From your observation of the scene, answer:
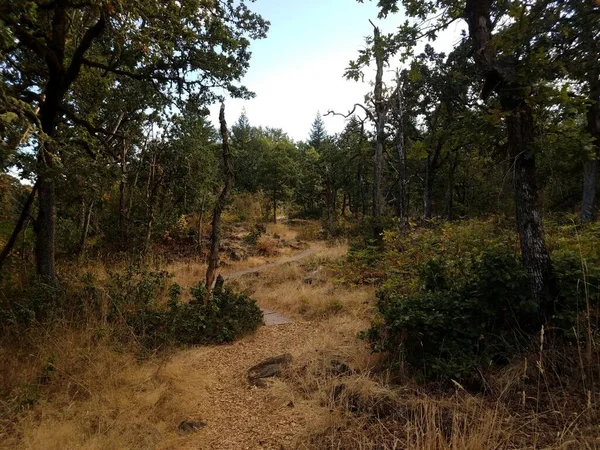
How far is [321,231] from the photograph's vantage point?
73.2 feet

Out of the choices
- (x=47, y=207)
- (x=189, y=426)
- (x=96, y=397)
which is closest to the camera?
(x=189, y=426)

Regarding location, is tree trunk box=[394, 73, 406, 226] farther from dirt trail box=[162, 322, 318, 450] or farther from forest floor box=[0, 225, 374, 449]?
dirt trail box=[162, 322, 318, 450]

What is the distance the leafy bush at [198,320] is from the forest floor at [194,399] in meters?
0.27

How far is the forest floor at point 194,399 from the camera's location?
3.05 m

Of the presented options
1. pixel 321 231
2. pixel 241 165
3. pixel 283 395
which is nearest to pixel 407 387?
pixel 283 395

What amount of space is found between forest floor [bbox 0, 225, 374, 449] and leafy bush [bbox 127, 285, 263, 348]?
10.5 inches

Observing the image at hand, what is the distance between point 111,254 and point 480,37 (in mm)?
12284

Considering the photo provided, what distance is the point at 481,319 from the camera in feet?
12.0

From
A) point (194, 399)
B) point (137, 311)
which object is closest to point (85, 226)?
point (137, 311)

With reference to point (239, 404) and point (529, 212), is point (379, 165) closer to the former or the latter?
point (529, 212)

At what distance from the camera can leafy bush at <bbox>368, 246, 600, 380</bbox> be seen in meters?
3.32

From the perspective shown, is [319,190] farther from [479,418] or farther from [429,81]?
[479,418]

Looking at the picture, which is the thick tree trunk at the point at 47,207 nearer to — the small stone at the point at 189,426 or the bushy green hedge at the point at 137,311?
the bushy green hedge at the point at 137,311

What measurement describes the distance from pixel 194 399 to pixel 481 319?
3300mm
